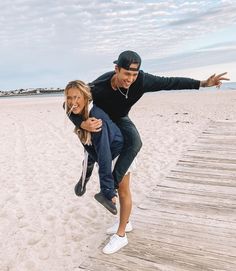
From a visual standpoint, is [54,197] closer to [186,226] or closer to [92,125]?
[186,226]

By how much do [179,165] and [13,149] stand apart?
5503 mm

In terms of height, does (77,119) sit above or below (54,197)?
above

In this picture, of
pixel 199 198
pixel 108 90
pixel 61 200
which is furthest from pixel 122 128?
pixel 61 200

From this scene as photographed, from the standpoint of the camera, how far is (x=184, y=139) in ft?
31.9

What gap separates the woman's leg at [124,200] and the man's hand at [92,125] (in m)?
0.74

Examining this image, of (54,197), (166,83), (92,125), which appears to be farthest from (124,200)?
(54,197)

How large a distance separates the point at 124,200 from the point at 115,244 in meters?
0.49

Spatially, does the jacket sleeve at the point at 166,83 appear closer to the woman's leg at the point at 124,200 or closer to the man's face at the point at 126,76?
the man's face at the point at 126,76

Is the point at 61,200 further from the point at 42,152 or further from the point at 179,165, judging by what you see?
the point at 42,152

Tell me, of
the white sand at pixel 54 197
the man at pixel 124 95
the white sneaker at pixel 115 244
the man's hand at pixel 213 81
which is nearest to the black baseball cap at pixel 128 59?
the man at pixel 124 95

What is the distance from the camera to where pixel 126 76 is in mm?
3252

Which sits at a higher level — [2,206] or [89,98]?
[89,98]

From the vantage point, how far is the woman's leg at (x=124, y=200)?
12.3 feet

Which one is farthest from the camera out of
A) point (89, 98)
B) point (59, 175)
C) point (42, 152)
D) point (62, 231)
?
point (42, 152)
